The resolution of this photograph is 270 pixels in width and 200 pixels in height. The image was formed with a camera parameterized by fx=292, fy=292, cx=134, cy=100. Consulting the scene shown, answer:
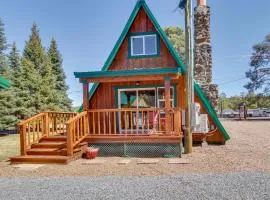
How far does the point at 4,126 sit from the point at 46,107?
15.1 feet

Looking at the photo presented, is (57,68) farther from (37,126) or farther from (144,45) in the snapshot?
(37,126)

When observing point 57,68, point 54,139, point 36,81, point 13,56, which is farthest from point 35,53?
point 54,139

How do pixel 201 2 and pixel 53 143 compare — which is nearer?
pixel 53 143

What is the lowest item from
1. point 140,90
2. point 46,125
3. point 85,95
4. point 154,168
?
point 154,168

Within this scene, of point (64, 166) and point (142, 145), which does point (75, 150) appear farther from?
point (142, 145)

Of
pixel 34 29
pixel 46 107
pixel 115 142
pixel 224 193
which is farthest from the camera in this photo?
pixel 34 29

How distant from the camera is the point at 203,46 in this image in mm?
19469

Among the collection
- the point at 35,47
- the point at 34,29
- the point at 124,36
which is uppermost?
the point at 34,29

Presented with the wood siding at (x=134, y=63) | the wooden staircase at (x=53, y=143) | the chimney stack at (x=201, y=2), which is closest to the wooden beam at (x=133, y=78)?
the wooden staircase at (x=53, y=143)

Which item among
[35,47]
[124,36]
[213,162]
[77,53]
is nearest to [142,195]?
[213,162]

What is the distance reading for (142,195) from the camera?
19.4 feet

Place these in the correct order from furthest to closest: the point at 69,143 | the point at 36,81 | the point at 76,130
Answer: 1. the point at 36,81
2. the point at 76,130
3. the point at 69,143

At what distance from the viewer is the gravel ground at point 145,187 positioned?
5.86 meters

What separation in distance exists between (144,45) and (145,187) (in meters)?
9.09
